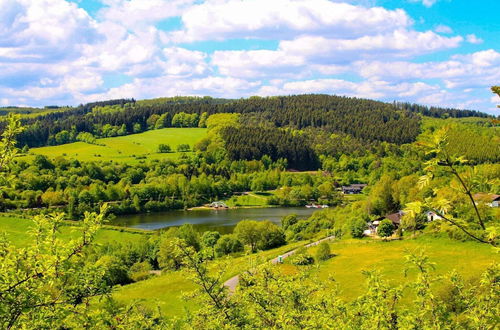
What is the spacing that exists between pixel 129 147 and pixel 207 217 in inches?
2694

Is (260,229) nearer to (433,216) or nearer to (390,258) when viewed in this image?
(390,258)

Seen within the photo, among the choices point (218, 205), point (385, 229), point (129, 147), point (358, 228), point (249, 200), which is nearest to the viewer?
point (385, 229)

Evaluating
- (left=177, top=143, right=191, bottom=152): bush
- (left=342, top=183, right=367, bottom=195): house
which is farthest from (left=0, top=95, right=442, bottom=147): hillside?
(left=342, top=183, right=367, bottom=195): house

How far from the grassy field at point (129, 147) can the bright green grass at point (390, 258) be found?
94185 millimetres

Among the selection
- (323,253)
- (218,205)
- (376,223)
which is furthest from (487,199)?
(218,205)

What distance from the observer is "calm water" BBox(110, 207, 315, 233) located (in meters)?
76.1

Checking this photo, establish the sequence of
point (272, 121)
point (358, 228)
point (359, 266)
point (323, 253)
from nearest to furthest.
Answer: point (359, 266), point (323, 253), point (358, 228), point (272, 121)

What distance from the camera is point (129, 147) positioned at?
473 ft

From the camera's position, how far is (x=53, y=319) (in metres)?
5.93

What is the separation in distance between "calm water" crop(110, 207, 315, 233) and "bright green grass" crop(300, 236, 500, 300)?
94.2 feet

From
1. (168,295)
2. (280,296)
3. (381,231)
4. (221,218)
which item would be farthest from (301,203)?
(280,296)

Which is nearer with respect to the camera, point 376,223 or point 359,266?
point 359,266

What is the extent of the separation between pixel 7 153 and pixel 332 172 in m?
132

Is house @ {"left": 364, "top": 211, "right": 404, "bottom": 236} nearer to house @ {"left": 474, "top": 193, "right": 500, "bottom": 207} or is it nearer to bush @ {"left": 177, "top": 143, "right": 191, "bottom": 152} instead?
house @ {"left": 474, "top": 193, "right": 500, "bottom": 207}
